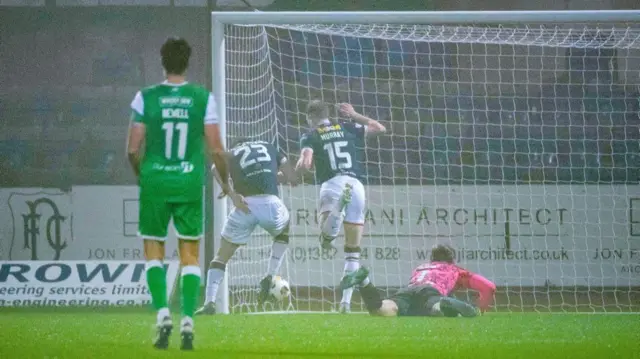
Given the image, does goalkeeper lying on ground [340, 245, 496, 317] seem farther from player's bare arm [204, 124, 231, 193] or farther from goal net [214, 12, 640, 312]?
player's bare arm [204, 124, 231, 193]

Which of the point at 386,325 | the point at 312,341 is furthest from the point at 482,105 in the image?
the point at 312,341

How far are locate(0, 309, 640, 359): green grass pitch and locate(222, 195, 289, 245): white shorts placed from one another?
2.53 ft

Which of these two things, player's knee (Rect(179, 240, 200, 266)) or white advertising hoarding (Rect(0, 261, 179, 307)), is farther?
white advertising hoarding (Rect(0, 261, 179, 307))

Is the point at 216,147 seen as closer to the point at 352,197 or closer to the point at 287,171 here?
the point at 287,171

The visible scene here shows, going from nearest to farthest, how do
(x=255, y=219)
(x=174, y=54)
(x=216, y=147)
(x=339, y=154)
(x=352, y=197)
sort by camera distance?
(x=174, y=54) → (x=216, y=147) → (x=255, y=219) → (x=352, y=197) → (x=339, y=154)

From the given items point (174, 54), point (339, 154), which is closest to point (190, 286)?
point (174, 54)

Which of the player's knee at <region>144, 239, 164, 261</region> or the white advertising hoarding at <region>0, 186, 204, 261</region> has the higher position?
the white advertising hoarding at <region>0, 186, 204, 261</region>

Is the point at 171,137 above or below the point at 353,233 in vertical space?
above

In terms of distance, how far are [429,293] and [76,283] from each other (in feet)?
11.3

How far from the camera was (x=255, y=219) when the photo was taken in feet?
34.9

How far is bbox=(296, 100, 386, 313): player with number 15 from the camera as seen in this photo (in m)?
11.0

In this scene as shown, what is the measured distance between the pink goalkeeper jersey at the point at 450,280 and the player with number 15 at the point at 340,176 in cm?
76

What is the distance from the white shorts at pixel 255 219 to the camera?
10.5m

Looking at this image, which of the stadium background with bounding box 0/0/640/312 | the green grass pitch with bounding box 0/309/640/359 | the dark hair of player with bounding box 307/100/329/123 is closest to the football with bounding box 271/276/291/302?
the green grass pitch with bounding box 0/309/640/359
